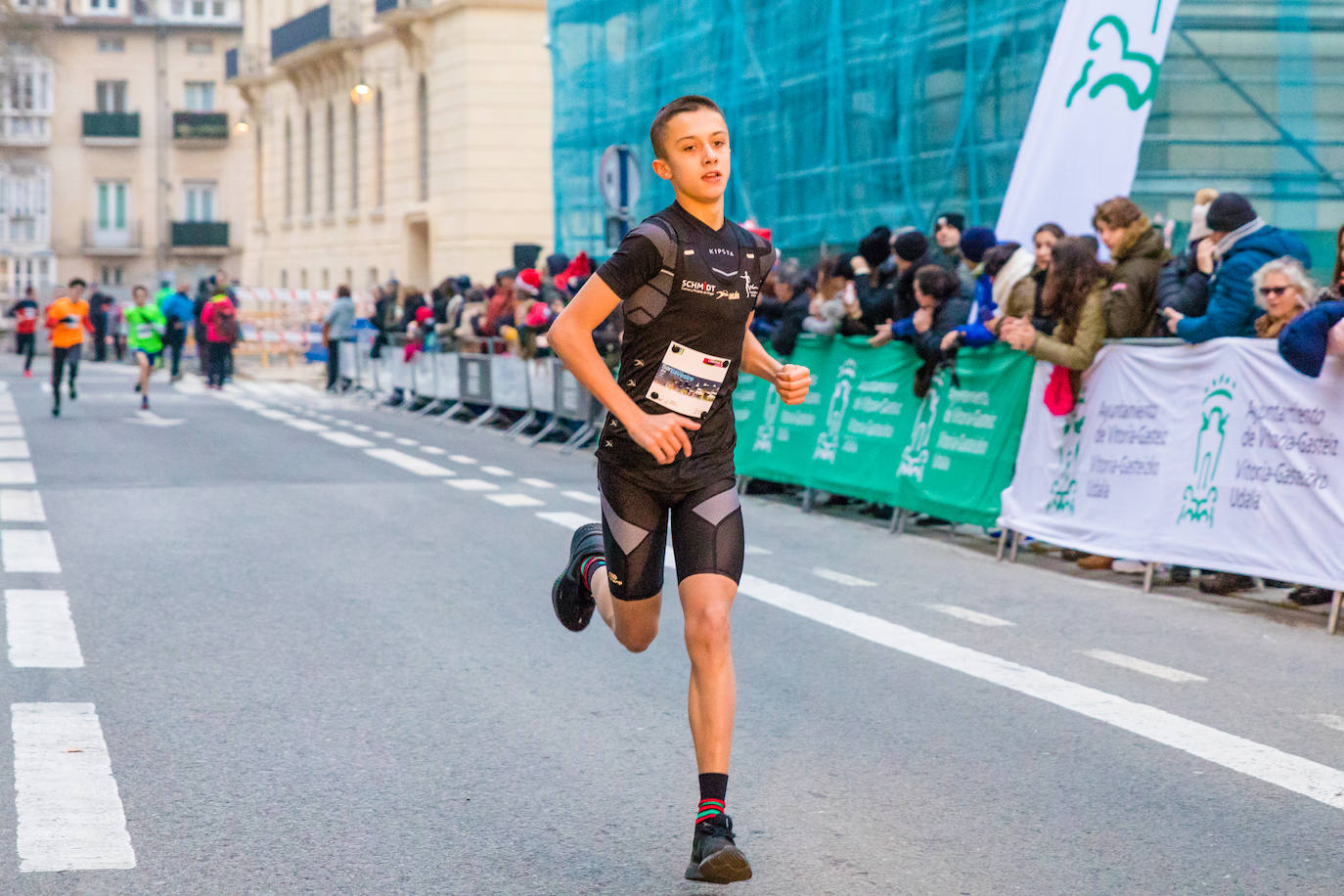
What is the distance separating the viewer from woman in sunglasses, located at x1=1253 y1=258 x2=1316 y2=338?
32.5ft

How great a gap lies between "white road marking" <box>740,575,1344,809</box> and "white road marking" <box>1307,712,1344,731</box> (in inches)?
17.9

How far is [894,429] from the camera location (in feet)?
44.0

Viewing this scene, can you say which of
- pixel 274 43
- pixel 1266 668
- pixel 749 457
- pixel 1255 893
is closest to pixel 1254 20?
pixel 749 457

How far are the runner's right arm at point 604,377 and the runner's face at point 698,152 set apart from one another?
1.12ft

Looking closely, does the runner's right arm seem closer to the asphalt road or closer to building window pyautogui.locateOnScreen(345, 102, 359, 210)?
the asphalt road

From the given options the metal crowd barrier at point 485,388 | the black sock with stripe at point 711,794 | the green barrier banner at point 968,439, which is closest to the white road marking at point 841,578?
the green barrier banner at point 968,439

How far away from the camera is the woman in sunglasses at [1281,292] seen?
32.5ft

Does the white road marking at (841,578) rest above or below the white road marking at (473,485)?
above

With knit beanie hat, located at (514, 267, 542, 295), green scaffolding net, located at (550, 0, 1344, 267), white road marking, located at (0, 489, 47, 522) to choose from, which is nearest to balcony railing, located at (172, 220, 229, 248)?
green scaffolding net, located at (550, 0, 1344, 267)

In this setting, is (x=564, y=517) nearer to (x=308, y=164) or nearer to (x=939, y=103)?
(x=939, y=103)

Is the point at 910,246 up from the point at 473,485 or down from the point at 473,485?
up

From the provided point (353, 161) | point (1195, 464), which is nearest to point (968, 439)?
point (1195, 464)

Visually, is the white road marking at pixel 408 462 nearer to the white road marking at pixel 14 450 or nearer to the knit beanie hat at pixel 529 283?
the knit beanie hat at pixel 529 283

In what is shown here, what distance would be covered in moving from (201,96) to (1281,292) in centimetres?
7581
